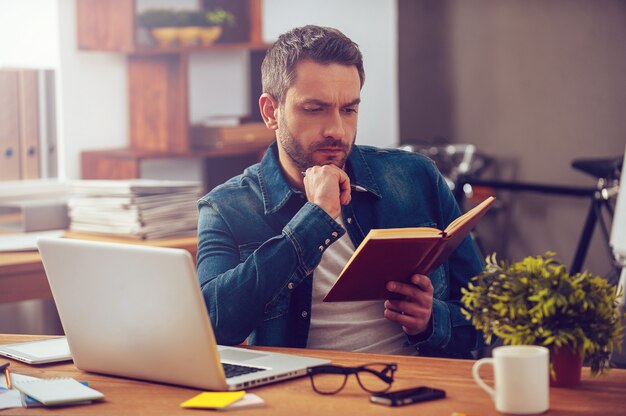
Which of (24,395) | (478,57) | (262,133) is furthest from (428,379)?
(478,57)

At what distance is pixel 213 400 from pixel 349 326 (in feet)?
2.02

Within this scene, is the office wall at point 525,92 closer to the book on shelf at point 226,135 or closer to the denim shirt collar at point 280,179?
the book on shelf at point 226,135

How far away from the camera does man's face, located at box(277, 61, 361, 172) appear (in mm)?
2160

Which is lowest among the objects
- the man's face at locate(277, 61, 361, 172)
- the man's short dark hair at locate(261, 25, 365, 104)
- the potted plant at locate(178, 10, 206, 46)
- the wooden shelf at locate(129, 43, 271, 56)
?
the man's face at locate(277, 61, 361, 172)

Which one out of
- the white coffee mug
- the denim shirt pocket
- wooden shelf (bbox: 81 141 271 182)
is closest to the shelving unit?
wooden shelf (bbox: 81 141 271 182)

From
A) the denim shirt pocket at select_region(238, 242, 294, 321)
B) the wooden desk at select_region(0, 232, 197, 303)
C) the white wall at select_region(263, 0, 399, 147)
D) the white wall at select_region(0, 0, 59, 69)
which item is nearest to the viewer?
the denim shirt pocket at select_region(238, 242, 294, 321)

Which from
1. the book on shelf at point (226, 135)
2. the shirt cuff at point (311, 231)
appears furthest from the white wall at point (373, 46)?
the shirt cuff at point (311, 231)

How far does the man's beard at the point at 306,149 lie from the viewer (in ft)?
7.14

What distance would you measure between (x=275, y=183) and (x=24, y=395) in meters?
0.78

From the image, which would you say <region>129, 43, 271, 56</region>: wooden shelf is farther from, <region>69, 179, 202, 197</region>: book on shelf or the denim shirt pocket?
the denim shirt pocket

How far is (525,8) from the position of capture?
538cm

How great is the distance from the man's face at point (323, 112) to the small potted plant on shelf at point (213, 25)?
1843 mm

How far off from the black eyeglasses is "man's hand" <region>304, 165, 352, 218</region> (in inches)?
16.3

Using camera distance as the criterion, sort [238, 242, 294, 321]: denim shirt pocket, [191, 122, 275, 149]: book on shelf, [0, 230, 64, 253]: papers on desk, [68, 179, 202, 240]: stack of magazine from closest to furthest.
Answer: [238, 242, 294, 321]: denim shirt pocket → [0, 230, 64, 253]: papers on desk → [68, 179, 202, 240]: stack of magazine → [191, 122, 275, 149]: book on shelf
